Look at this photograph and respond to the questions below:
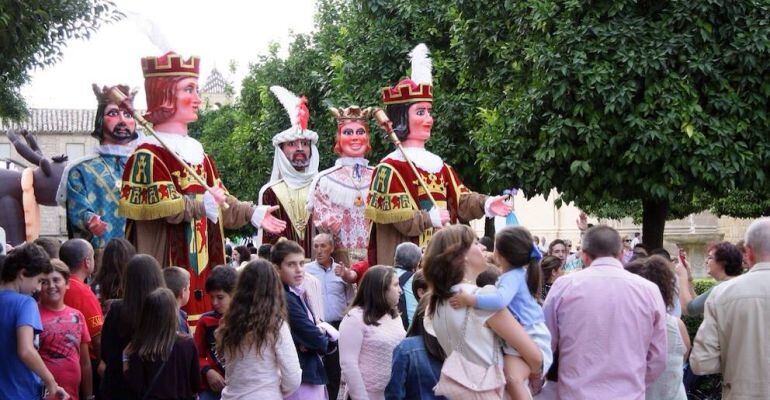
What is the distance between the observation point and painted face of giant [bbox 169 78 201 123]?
11.5m

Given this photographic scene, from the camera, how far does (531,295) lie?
6773 mm

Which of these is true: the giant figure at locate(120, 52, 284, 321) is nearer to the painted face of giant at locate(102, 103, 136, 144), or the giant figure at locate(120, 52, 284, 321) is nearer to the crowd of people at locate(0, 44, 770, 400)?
the painted face of giant at locate(102, 103, 136, 144)

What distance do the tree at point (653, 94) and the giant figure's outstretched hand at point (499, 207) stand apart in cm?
309

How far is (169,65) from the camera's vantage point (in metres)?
11.5

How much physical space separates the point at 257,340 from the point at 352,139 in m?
7.46

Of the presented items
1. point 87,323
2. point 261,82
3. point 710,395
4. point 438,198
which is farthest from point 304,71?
point 87,323

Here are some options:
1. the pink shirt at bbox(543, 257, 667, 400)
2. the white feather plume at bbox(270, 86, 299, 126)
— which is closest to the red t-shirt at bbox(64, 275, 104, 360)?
the pink shirt at bbox(543, 257, 667, 400)

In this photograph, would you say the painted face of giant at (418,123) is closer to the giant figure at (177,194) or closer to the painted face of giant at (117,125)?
the giant figure at (177,194)

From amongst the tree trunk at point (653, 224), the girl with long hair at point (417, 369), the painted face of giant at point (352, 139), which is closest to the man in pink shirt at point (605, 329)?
the girl with long hair at point (417, 369)

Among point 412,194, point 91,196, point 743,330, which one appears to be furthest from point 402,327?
point 91,196

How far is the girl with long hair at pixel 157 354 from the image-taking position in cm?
693

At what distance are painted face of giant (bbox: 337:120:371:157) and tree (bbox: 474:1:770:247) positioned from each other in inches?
97.2

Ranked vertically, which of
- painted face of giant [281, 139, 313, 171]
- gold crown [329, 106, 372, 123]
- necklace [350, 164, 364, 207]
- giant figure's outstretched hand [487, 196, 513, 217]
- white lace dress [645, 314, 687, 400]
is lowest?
white lace dress [645, 314, 687, 400]

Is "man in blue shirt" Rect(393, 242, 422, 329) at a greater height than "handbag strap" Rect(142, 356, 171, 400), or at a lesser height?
greater
